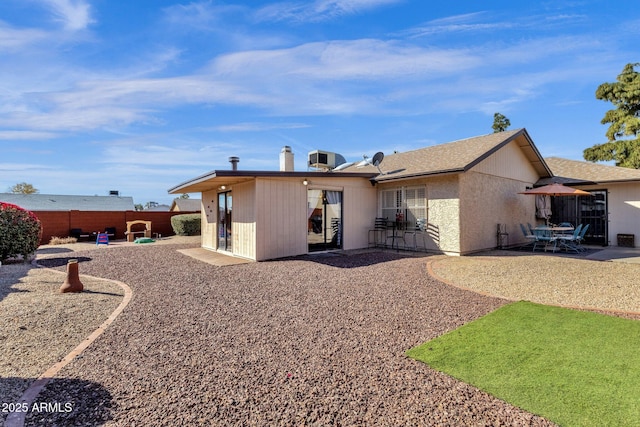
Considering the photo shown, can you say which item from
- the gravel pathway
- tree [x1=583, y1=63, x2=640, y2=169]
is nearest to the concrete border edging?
the gravel pathway

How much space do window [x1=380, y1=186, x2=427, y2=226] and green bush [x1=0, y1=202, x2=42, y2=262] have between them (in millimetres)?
12490

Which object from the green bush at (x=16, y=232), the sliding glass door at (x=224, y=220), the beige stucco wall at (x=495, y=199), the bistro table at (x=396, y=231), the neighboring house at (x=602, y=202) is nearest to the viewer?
the green bush at (x=16, y=232)

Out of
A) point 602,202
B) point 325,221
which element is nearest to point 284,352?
point 325,221

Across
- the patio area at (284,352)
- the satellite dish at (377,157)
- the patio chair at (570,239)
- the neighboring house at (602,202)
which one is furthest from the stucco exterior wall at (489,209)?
the patio area at (284,352)

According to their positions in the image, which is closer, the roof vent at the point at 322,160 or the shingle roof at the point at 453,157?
the shingle roof at the point at 453,157

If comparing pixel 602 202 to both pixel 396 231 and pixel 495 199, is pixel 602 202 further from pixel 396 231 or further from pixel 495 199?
pixel 396 231

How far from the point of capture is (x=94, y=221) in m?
18.4

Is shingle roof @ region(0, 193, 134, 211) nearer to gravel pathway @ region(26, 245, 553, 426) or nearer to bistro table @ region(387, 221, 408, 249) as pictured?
bistro table @ region(387, 221, 408, 249)

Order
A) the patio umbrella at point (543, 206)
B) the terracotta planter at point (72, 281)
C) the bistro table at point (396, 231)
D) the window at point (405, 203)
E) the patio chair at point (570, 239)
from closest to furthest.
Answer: the terracotta planter at point (72, 281) < the patio chair at point (570, 239) < the window at point (405, 203) < the bistro table at point (396, 231) < the patio umbrella at point (543, 206)

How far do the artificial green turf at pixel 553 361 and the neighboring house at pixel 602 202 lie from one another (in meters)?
11.8

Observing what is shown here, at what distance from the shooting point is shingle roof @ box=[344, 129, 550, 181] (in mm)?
10844

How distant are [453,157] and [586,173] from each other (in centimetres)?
775

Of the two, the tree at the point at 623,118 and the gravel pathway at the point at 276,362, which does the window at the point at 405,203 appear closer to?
the gravel pathway at the point at 276,362

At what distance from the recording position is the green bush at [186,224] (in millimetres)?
19734
